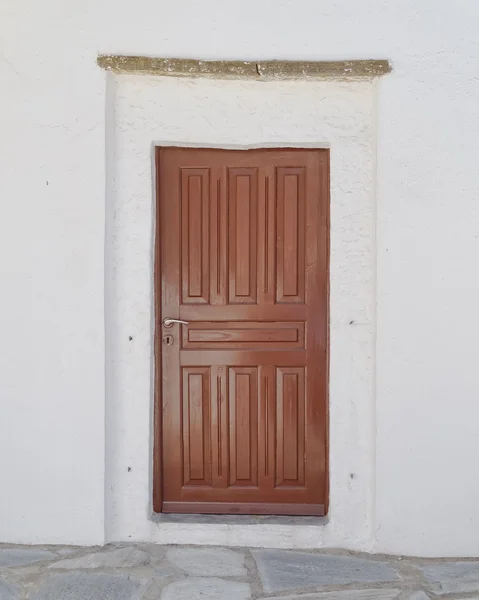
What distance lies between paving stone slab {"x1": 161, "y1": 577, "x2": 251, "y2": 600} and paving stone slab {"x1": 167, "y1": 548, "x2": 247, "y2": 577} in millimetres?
88

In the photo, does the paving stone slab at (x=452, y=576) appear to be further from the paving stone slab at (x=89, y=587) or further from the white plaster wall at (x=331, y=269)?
the paving stone slab at (x=89, y=587)

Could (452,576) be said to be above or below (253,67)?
below

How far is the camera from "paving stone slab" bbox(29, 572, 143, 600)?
10.6ft

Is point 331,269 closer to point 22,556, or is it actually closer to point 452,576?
point 452,576

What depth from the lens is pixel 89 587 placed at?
10.9 ft

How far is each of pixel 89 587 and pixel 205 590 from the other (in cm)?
58

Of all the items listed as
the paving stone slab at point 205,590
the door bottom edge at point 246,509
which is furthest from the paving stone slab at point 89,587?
the door bottom edge at point 246,509

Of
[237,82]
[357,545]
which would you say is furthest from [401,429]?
[237,82]

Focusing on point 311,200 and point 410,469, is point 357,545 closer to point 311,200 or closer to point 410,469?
point 410,469

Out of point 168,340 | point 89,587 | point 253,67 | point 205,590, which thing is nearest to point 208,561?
point 205,590

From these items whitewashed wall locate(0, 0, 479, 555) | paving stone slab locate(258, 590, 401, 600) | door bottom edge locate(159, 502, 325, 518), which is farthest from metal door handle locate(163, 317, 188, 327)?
paving stone slab locate(258, 590, 401, 600)

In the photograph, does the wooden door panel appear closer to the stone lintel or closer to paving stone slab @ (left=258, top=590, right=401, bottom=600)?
the stone lintel

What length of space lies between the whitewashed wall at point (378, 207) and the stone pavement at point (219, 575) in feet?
0.66

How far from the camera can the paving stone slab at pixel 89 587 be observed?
10.6 ft
